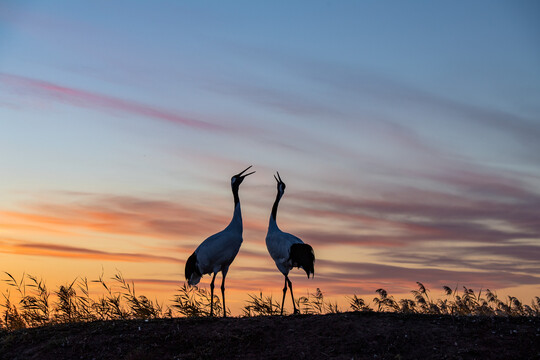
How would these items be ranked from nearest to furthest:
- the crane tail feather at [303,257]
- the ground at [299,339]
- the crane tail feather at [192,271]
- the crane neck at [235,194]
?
the ground at [299,339] < the crane tail feather at [303,257] < the crane tail feather at [192,271] < the crane neck at [235,194]

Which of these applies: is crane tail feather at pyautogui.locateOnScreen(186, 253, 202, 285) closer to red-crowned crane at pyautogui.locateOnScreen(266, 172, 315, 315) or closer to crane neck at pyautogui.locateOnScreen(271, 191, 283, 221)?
red-crowned crane at pyautogui.locateOnScreen(266, 172, 315, 315)

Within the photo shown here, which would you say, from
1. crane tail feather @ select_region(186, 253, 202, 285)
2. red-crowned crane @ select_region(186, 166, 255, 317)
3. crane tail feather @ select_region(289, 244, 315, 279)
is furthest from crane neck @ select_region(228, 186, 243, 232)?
crane tail feather @ select_region(289, 244, 315, 279)

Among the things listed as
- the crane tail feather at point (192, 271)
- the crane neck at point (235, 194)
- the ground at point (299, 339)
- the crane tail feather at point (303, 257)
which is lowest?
the ground at point (299, 339)

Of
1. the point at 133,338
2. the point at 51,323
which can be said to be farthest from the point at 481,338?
the point at 51,323

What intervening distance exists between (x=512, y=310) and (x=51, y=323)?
1229 centimetres

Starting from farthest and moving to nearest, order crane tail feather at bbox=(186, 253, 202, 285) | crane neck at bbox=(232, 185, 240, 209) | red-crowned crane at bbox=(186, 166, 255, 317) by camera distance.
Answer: crane neck at bbox=(232, 185, 240, 209), crane tail feather at bbox=(186, 253, 202, 285), red-crowned crane at bbox=(186, 166, 255, 317)

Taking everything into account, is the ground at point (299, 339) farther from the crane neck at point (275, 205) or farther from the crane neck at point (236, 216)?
the crane neck at point (275, 205)

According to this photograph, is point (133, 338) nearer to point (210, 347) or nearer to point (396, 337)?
point (210, 347)

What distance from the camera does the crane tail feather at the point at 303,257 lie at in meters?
15.6

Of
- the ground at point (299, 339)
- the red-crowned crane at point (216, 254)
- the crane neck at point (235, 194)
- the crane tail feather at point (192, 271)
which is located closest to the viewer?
the ground at point (299, 339)

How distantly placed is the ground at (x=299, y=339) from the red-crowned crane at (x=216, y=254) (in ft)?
8.93

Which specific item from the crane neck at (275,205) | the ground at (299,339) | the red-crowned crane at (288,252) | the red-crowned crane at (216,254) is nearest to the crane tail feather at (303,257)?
the red-crowned crane at (288,252)

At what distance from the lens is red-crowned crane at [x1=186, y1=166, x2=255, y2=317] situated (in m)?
15.9

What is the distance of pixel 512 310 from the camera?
53.1ft
